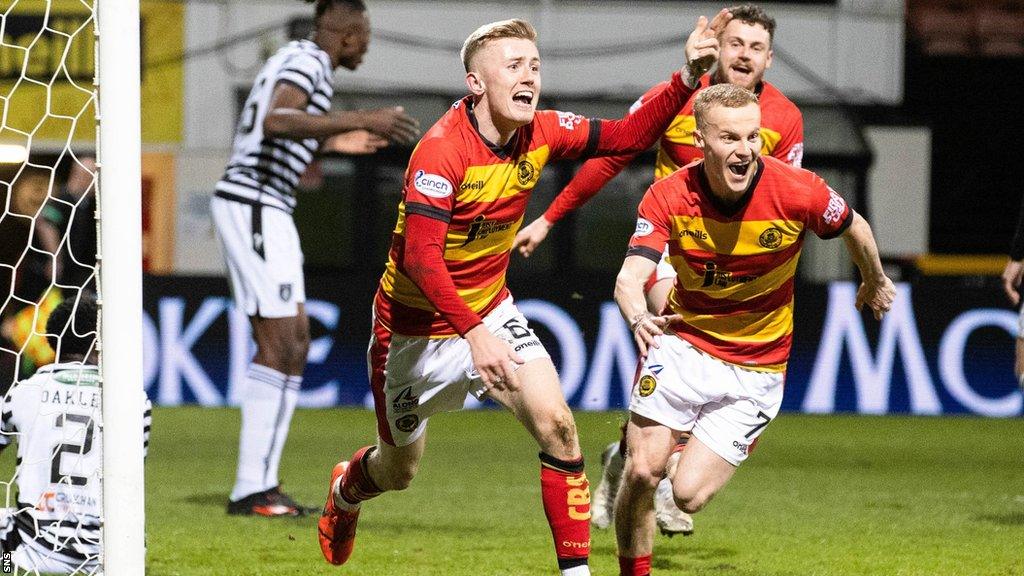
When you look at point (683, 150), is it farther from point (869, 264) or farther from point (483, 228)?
→ point (483, 228)

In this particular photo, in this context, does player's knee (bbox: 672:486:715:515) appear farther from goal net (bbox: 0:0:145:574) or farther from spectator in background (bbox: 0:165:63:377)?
spectator in background (bbox: 0:165:63:377)

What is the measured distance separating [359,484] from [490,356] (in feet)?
3.95

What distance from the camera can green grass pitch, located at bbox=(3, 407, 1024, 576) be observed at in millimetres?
5246

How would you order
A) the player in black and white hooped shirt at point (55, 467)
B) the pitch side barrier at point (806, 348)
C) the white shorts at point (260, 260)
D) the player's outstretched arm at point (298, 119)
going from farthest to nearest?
1. the pitch side barrier at point (806, 348)
2. the white shorts at point (260, 260)
3. the player's outstretched arm at point (298, 119)
4. the player in black and white hooped shirt at point (55, 467)

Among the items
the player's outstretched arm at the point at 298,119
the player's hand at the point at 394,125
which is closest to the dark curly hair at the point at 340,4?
the player's outstretched arm at the point at 298,119

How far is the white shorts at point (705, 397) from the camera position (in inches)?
183

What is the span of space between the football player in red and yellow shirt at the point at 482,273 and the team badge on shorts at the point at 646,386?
0.35 m

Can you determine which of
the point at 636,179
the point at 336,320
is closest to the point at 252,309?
the point at 336,320

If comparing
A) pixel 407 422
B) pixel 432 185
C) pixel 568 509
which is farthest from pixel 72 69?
pixel 568 509

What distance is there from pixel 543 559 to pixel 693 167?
1587mm

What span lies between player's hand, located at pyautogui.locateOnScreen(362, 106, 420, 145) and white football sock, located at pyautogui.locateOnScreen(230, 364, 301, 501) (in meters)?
1.48

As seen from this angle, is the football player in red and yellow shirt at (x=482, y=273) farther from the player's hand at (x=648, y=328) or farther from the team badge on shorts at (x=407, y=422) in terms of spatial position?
the player's hand at (x=648, y=328)

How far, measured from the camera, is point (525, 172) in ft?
14.9

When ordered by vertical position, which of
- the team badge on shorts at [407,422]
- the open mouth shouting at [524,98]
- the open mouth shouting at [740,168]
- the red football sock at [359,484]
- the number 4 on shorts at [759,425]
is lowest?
the red football sock at [359,484]
